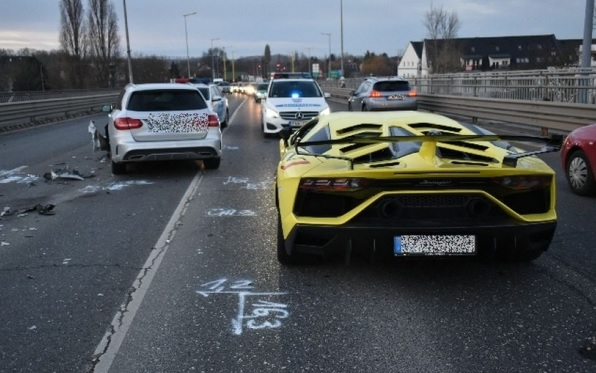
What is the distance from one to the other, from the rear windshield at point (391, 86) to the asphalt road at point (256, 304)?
15250 millimetres

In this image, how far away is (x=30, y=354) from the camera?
356 centimetres

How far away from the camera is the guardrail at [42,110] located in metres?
22.0

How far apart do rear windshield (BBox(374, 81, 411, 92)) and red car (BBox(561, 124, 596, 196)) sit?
1404 centimetres

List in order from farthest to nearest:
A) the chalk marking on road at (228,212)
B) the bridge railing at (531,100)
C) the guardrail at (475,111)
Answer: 1. the bridge railing at (531,100)
2. the guardrail at (475,111)
3. the chalk marking on road at (228,212)

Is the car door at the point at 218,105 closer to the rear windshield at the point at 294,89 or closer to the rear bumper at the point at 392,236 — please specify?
the rear windshield at the point at 294,89

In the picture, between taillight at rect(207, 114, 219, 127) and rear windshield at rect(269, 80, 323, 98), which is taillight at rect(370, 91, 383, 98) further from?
taillight at rect(207, 114, 219, 127)

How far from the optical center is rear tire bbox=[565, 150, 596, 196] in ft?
25.3

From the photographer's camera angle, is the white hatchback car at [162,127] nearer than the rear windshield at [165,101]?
Yes

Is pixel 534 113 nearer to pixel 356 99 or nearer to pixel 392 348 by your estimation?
pixel 356 99

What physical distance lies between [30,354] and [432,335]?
8.06ft

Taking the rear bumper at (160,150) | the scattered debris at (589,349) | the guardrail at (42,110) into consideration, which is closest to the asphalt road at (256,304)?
the scattered debris at (589,349)

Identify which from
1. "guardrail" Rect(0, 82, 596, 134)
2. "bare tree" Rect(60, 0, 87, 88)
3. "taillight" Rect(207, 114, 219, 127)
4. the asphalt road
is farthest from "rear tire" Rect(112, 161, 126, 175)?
"bare tree" Rect(60, 0, 87, 88)

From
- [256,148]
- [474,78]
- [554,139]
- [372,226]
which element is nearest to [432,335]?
[372,226]

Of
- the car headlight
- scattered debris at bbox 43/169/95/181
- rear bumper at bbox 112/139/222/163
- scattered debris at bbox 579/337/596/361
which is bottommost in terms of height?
scattered debris at bbox 579/337/596/361
